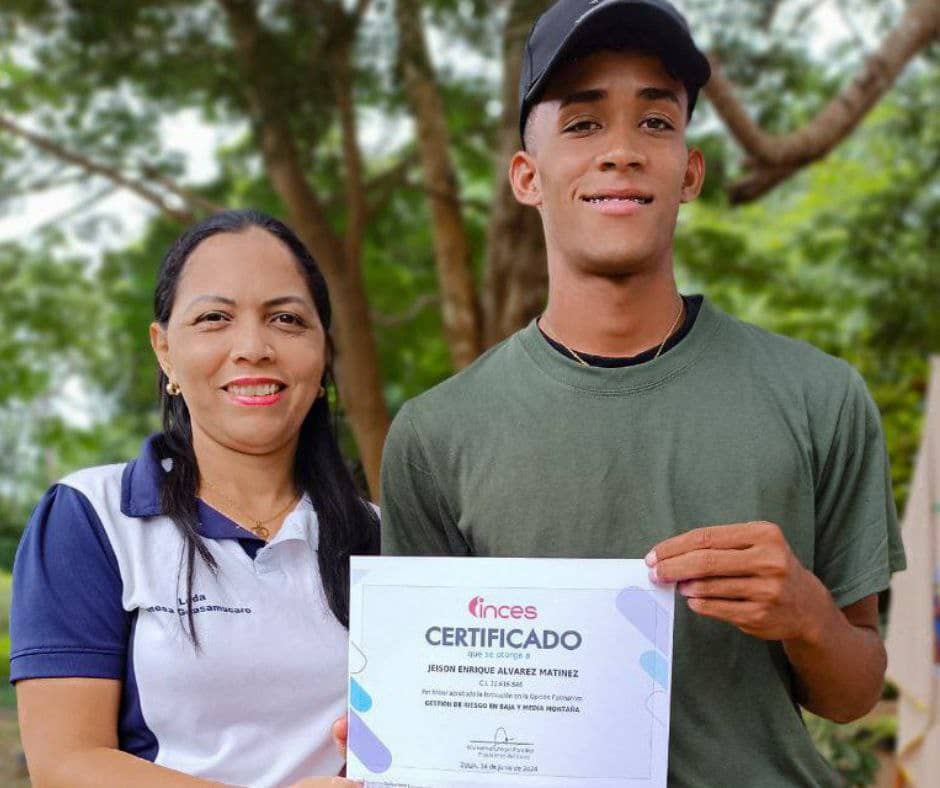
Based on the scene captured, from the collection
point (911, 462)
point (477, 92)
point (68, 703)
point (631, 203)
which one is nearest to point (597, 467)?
point (631, 203)

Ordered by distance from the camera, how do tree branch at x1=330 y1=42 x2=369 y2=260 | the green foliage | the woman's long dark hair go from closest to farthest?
the woman's long dark hair < the green foliage < tree branch at x1=330 y1=42 x2=369 y2=260

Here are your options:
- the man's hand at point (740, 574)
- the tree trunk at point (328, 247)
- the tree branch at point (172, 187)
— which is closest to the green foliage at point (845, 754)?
A: the tree trunk at point (328, 247)

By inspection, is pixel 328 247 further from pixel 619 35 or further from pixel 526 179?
pixel 619 35

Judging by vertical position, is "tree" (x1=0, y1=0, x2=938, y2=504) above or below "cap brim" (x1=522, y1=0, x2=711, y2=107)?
above

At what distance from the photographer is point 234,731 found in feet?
A: 7.59

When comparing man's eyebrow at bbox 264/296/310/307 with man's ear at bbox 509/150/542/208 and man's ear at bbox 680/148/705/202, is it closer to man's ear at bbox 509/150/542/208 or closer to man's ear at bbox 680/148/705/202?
man's ear at bbox 509/150/542/208

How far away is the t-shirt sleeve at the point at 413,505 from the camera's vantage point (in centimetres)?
229

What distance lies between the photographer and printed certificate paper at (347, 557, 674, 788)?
2006 mm

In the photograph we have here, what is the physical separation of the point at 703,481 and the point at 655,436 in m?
0.11

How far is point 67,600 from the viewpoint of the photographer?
229 centimetres

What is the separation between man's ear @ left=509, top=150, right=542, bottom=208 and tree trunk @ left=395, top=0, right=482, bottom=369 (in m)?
5.46

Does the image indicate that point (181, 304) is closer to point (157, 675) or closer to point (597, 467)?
point (157, 675)

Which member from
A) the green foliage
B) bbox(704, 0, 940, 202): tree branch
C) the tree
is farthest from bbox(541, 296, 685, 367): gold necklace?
bbox(704, 0, 940, 202): tree branch

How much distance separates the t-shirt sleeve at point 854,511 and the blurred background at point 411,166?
4.62 metres
